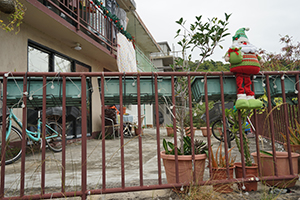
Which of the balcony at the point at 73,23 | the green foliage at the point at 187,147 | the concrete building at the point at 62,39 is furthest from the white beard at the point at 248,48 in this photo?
the balcony at the point at 73,23

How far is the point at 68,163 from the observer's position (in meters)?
3.28

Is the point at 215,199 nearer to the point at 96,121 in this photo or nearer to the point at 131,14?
the point at 96,121

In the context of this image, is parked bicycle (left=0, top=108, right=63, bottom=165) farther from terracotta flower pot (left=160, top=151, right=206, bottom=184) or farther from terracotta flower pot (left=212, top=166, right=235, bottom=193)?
terracotta flower pot (left=212, top=166, right=235, bottom=193)

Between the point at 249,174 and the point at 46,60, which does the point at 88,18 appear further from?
the point at 249,174

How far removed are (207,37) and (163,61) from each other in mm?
15213

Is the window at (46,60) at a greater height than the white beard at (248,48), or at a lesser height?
greater

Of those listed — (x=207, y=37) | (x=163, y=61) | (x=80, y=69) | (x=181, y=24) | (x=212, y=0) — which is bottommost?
(x=207, y=37)

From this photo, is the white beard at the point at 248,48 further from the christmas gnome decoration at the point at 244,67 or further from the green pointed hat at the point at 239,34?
the green pointed hat at the point at 239,34

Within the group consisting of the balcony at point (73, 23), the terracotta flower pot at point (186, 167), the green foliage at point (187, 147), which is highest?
the balcony at point (73, 23)

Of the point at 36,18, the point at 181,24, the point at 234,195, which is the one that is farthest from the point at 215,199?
the point at 36,18

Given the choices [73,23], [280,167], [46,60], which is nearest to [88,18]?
[73,23]

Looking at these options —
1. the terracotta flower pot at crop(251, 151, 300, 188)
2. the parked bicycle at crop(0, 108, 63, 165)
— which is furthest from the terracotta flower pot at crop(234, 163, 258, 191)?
the parked bicycle at crop(0, 108, 63, 165)

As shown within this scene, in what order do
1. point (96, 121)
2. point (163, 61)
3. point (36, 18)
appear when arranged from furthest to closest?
point (163, 61) → point (96, 121) → point (36, 18)

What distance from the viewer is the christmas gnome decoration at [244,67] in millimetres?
1806
